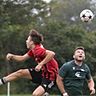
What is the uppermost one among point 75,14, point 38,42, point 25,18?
point 38,42

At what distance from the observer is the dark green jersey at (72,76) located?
33.3ft

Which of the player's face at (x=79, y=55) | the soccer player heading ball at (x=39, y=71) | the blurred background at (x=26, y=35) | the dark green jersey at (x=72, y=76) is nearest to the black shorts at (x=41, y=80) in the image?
the soccer player heading ball at (x=39, y=71)

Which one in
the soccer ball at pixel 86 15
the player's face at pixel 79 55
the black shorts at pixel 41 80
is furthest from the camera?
the soccer ball at pixel 86 15

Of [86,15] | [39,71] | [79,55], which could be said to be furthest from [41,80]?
[86,15]

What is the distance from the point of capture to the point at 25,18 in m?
46.6

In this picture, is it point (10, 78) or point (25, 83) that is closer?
point (10, 78)

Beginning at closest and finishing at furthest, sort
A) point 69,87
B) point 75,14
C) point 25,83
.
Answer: point 69,87 < point 25,83 < point 75,14

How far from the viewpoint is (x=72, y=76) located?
10.2 meters

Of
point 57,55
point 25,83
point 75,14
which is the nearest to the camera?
point 25,83

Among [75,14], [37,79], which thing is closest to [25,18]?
[37,79]

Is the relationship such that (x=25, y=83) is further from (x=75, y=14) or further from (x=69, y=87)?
(x=75, y=14)

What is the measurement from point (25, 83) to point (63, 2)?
5276 centimetres

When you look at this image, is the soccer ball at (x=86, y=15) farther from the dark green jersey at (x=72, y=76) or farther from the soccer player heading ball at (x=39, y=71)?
the dark green jersey at (x=72, y=76)

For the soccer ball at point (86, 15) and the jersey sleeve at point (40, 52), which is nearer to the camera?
the jersey sleeve at point (40, 52)
